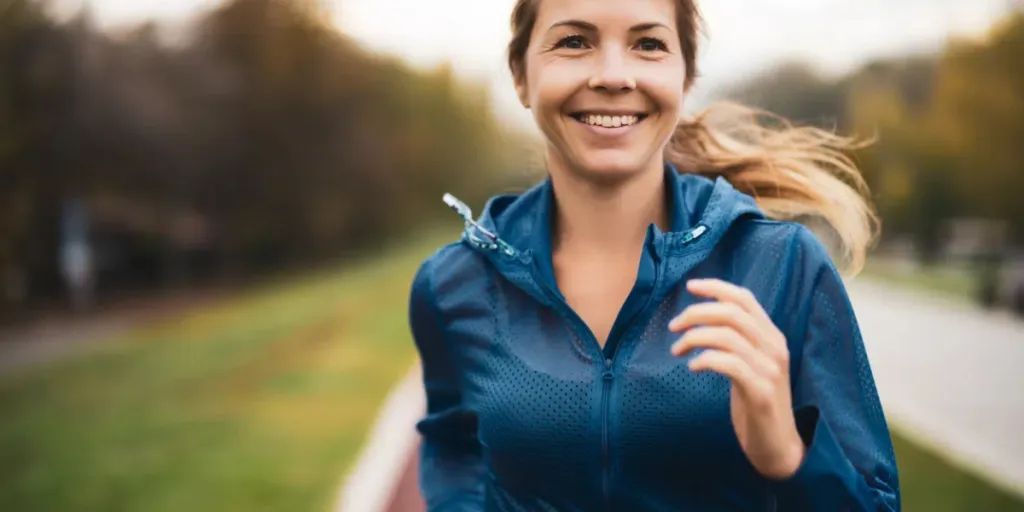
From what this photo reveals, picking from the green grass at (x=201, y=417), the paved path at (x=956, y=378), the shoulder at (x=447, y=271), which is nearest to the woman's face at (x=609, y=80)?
the shoulder at (x=447, y=271)

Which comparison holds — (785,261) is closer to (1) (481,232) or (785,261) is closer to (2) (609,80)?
(2) (609,80)

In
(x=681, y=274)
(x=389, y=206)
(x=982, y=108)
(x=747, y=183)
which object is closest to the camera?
(x=681, y=274)

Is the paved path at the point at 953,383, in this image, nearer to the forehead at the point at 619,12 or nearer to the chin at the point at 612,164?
the chin at the point at 612,164

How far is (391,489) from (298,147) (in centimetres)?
1193

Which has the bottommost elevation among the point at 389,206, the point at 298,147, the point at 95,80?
the point at 389,206

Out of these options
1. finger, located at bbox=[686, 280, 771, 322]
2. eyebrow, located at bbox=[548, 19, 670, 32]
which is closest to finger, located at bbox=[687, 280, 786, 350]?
finger, located at bbox=[686, 280, 771, 322]

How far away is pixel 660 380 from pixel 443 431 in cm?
58

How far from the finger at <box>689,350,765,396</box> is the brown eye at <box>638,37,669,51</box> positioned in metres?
0.53

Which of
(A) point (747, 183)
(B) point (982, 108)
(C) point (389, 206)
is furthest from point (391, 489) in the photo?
(C) point (389, 206)

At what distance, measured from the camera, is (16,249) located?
8.19 metres

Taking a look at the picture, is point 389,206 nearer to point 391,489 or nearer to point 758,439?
point 391,489

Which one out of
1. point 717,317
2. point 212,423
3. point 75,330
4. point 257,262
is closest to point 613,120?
point 717,317

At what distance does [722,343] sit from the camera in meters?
1.11

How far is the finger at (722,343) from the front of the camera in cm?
111
